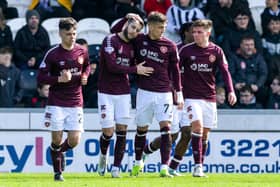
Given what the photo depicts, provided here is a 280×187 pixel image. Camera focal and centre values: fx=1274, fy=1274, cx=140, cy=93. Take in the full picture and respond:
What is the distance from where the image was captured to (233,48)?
23219 millimetres

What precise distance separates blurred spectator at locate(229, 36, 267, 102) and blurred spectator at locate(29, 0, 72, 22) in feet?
11.6

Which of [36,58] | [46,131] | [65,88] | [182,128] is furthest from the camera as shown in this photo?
[36,58]

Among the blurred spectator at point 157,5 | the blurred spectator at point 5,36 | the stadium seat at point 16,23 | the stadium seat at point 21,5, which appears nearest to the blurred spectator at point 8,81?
the blurred spectator at point 5,36

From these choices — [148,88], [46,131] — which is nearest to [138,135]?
[148,88]

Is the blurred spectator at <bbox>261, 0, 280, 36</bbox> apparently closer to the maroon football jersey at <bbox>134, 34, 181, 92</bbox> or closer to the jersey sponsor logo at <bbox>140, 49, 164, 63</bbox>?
the maroon football jersey at <bbox>134, 34, 181, 92</bbox>

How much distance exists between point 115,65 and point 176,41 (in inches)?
248

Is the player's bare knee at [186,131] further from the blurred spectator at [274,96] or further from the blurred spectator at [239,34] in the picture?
the blurred spectator at [239,34]

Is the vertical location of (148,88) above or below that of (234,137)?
above

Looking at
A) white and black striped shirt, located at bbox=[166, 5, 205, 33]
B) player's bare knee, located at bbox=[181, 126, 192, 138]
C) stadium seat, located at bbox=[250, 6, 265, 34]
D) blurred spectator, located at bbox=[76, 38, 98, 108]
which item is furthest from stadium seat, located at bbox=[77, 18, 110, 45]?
player's bare knee, located at bbox=[181, 126, 192, 138]

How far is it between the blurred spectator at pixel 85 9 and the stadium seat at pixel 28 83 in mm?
2307

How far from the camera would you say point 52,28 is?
24062 millimetres

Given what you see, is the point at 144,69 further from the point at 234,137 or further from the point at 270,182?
the point at 234,137

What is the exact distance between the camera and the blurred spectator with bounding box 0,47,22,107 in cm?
2188

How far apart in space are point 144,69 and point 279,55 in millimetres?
6642
